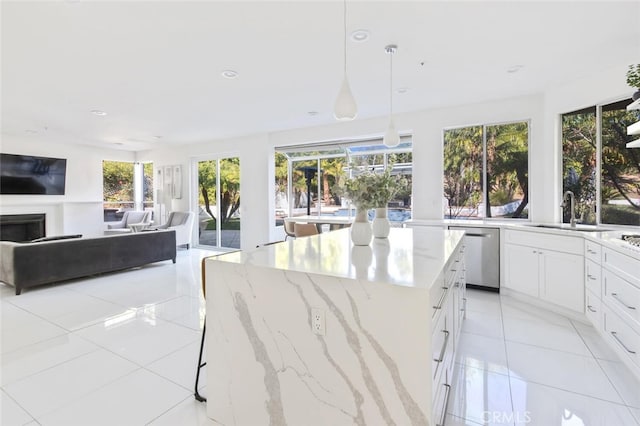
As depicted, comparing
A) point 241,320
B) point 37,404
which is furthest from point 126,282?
point 241,320

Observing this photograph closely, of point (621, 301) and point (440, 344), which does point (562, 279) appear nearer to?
point (621, 301)

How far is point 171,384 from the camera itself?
7.13ft

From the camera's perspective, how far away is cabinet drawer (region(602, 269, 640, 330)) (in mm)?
2143

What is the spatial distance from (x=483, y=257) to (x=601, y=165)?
1709 mm

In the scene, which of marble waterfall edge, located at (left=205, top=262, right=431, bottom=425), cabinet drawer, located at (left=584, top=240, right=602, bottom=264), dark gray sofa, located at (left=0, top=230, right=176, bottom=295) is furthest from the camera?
dark gray sofa, located at (left=0, top=230, right=176, bottom=295)

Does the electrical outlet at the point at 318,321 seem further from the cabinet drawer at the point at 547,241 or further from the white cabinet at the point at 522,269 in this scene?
the white cabinet at the point at 522,269

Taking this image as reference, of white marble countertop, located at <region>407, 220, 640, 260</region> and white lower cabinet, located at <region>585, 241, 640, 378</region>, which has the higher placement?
white marble countertop, located at <region>407, 220, 640, 260</region>

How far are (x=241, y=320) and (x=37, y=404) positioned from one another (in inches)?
60.4

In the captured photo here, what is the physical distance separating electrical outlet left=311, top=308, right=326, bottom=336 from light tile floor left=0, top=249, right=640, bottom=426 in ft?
3.03

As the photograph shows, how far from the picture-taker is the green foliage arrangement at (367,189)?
2151 millimetres

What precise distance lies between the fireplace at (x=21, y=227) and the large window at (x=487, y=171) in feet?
28.5

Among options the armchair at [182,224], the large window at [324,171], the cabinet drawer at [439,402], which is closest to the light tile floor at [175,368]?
the cabinet drawer at [439,402]

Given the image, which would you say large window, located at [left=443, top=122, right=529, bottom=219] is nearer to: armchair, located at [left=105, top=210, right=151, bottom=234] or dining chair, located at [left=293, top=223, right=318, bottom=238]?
dining chair, located at [left=293, top=223, right=318, bottom=238]

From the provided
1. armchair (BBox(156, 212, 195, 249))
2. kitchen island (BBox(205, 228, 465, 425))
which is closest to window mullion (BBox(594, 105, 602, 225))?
kitchen island (BBox(205, 228, 465, 425))
